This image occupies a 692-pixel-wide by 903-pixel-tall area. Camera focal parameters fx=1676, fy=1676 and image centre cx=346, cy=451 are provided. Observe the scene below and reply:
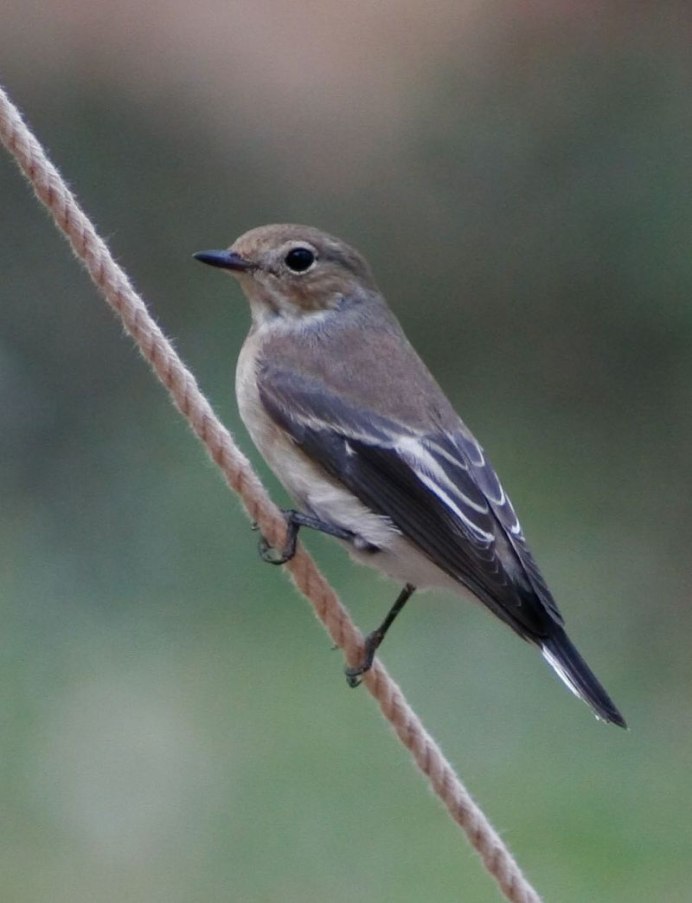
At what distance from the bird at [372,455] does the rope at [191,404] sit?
1.03 ft

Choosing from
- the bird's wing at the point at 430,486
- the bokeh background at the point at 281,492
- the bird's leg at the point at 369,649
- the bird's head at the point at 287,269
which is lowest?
the bokeh background at the point at 281,492

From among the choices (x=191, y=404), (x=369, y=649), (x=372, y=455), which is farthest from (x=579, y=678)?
(x=191, y=404)

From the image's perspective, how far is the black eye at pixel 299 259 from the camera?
4141mm

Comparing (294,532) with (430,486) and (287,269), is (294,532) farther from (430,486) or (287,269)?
(287,269)

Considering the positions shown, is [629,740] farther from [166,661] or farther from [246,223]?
[246,223]

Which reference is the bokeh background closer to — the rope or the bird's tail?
the bird's tail

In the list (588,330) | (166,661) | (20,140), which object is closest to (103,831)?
(166,661)

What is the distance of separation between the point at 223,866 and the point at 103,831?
45cm

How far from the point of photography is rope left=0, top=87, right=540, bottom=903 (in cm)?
269

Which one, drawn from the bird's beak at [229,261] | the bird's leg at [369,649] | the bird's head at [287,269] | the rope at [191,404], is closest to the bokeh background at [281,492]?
the bird's leg at [369,649]

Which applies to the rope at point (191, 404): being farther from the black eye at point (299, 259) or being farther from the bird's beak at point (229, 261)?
the black eye at point (299, 259)

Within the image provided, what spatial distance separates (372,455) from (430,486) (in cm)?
15

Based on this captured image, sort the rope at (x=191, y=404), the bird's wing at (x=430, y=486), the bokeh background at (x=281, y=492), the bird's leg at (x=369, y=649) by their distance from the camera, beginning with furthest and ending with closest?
the bokeh background at (x=281, y=492) → the bird's wing at (x=430, y=486) → the bird's leg at (x=369, y=649) → the rope at (x=191, y=404)

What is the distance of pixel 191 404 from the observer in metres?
2.79
